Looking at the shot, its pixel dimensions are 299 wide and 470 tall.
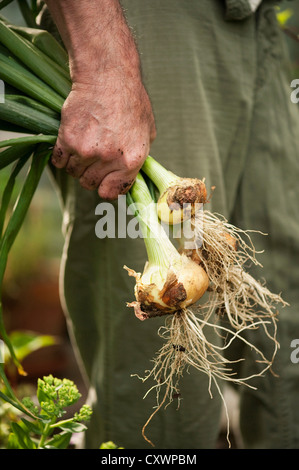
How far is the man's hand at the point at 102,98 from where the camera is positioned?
0.88 m

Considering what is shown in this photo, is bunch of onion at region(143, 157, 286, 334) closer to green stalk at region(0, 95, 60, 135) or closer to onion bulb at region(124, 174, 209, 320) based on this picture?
onion bulb at region(124, 174, 209, 320)

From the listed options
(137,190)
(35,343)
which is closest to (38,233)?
(35,343)

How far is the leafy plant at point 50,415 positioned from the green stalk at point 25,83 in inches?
19.5

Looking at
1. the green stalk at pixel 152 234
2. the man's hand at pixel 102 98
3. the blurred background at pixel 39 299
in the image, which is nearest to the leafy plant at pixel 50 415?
the green stalk at pixel 152 234

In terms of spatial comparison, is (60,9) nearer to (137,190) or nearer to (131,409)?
(137,190)

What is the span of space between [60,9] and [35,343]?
37.4 inches

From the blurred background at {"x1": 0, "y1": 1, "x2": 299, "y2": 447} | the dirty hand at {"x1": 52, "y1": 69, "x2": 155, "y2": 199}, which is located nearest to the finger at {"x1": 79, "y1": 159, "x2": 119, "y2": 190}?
the dirty hand at {"x1": 52, "y1": 69, "x2": 155, "y2": 199}

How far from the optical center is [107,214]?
3.92ft

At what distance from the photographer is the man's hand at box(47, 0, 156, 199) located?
0.88 meters

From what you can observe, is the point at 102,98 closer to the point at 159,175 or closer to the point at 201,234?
the point at 159,175

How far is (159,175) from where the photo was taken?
0.95 metres

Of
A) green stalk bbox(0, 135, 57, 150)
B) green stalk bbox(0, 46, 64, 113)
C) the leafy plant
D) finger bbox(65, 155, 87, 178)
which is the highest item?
green stalk bbox(0, 46, 64, 113)

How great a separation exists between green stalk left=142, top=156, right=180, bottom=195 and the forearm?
18 centimetres

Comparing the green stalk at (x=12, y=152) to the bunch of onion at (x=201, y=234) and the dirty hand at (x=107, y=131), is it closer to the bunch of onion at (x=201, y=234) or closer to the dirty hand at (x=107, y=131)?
the dirty hand at (x=107, y=131)
